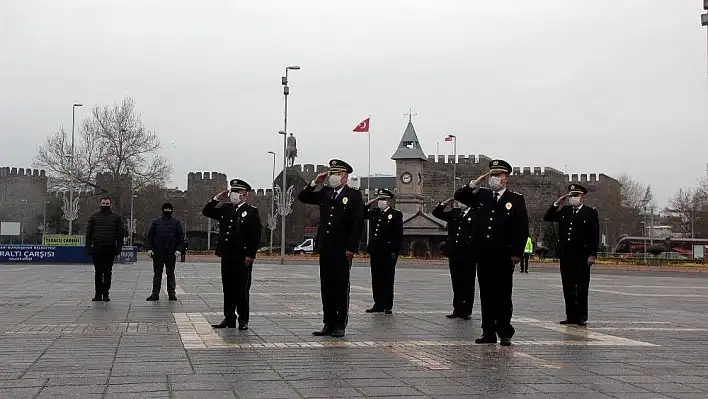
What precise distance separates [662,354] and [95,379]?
18.8 ft

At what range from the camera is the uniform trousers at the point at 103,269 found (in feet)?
50.8

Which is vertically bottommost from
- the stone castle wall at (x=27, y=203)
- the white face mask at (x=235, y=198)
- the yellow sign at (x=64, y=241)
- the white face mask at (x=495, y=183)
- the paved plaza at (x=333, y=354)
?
the paved plaza at (x=333, y=354)

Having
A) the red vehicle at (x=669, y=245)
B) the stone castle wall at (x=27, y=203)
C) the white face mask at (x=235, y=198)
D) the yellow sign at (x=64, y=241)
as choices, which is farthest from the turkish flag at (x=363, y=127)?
the white face mask at (x=235, y=198)

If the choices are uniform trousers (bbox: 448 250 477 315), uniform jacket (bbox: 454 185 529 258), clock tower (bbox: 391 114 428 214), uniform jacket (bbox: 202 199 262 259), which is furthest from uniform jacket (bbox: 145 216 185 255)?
clock tower (bbox: 391 114 428 214)

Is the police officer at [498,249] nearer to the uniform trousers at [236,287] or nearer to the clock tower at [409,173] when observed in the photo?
the uniform trousers at [236,287]

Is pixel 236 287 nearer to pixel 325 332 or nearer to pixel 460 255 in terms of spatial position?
pixel 325 332

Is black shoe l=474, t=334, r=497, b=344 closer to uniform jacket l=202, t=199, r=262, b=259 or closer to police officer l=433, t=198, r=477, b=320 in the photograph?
police officer l=433, t=198, r=477, b=320

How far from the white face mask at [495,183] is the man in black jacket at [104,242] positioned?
8363 millimetres

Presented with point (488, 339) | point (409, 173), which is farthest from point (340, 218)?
point (409, 173)

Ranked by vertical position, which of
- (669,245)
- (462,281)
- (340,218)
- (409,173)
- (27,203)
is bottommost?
(462,281)

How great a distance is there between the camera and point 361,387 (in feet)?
22.0

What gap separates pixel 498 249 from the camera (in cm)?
977

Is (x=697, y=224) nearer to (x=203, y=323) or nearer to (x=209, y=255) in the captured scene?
(x=209, y=255)

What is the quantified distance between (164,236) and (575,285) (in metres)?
8.11
